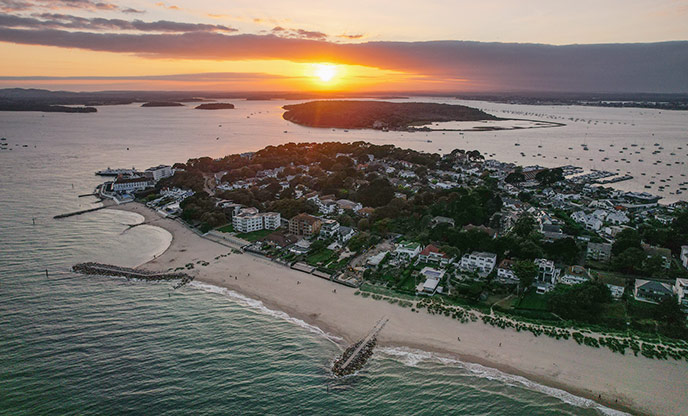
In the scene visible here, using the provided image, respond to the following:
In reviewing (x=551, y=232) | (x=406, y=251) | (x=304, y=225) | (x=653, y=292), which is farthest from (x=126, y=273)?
(x=653, y=292)

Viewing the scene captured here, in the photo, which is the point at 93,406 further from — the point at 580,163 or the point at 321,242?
the point at 580,163

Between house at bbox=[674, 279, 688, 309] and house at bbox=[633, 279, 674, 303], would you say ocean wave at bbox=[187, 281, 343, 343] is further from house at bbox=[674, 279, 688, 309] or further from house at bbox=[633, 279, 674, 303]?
house at bbox=[674, 279, 688, 309]

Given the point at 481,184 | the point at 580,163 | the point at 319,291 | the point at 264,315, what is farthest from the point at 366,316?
Answer: the point at 580,163

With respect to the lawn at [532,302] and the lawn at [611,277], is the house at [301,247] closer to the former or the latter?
the lawn at [532,302]

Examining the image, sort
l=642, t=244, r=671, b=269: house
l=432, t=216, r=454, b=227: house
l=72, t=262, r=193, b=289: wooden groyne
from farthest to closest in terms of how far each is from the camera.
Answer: l=432, t=216, r=454, b=227: house
l=642, t=244, r=671, b=269: house
l=72, t=262, r=193, b=289: wooden groyne

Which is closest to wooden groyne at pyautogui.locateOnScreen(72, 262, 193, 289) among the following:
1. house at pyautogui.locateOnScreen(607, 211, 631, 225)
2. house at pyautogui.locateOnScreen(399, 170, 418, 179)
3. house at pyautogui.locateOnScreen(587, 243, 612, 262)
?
house at pyautogui.locateOnScreen(587, 243, 612, 262)
